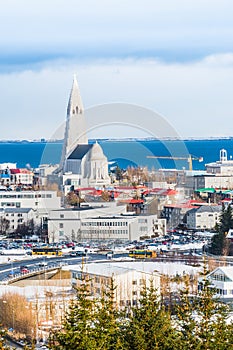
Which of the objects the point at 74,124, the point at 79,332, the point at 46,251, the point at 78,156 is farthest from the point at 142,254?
the point at 74,124

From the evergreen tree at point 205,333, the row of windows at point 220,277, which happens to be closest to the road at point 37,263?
the row of windows at point 220,277

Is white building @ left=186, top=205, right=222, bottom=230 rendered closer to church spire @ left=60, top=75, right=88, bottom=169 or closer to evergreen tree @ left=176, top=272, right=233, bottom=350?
church spire @ left=60, top=75, right=88, bottom=169

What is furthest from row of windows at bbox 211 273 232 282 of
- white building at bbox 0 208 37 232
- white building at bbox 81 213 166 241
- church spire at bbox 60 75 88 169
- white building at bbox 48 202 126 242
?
church spire at bbox 60 75 88 169

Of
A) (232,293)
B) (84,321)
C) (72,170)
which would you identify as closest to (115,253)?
(232,293)

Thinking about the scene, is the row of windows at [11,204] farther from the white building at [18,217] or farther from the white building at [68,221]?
the white building at [68,221]

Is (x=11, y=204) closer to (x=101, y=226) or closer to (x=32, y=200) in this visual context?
(x=32, y=200)

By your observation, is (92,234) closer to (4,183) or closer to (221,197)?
(221,197)
